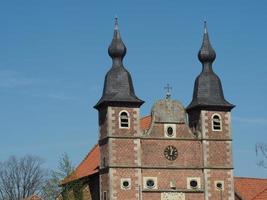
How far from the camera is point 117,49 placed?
55.5 metres

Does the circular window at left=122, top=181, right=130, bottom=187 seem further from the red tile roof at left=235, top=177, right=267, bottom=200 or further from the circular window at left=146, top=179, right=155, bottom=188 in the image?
the red tile roof at left=235, top=177, right=267, bottom=200

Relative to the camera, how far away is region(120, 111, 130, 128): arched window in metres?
55.0

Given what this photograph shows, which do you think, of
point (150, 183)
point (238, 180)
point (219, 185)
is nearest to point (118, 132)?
point (150, 183)

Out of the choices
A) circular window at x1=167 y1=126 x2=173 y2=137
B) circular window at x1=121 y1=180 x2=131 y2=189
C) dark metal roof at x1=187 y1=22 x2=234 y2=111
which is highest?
dark metal roof at x1=187 y1=22 x2=234 y2=111

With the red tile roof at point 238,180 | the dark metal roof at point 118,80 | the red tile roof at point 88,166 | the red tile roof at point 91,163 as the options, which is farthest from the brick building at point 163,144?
the red tile roof at point 238,180

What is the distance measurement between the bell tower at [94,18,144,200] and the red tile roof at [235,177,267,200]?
970 centimetres

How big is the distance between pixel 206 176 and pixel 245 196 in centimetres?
601

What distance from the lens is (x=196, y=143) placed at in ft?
185

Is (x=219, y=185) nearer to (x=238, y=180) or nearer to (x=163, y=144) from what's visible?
(x=163, y=144)

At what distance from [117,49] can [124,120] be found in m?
4.89

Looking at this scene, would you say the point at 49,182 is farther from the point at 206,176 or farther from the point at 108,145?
the point at 206,176

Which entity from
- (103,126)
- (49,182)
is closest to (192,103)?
(103,126)

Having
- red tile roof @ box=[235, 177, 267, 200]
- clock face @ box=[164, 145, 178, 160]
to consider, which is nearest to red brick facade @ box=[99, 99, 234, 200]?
clock face @ box=[164, 145, 178, 160]

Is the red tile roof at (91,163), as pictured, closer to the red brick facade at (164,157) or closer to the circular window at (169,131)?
the red brick facade at (164,157)
